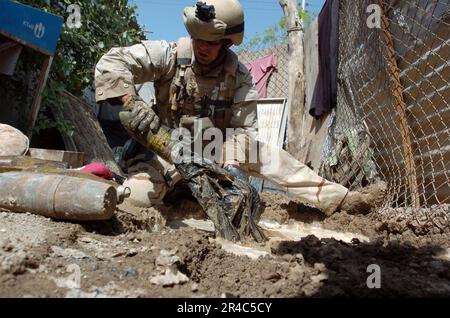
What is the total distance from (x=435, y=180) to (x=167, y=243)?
198cm

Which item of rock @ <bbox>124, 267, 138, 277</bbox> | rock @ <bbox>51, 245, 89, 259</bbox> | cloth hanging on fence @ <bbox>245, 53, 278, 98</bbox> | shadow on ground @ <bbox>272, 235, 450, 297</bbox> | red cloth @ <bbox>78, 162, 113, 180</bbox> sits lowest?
shadow on ground @ <bbox>272, 235, 450, 297</bbox>

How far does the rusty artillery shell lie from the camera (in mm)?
1850

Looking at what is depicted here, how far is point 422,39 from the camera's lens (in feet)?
9.46

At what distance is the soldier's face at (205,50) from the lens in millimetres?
2787

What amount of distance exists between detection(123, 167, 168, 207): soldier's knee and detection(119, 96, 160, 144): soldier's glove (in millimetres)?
477

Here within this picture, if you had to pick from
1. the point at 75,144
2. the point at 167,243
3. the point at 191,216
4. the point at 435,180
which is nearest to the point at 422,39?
the point at 435,180

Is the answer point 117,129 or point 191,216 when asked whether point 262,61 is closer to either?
point 117,129

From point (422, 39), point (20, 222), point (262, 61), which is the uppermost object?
point (262, 61)

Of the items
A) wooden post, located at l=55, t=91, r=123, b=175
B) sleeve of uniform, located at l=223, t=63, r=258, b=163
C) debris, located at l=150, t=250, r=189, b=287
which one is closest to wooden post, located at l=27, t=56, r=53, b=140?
wooden post, located at l=55, t=91, r=123, b=175

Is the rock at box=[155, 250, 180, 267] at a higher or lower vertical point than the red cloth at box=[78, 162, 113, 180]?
lower

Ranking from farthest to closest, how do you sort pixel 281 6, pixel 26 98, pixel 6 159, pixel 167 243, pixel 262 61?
pixel 262 61, pixel 281 6, pixel 26 98, pixel 6 159, pixel 167 243

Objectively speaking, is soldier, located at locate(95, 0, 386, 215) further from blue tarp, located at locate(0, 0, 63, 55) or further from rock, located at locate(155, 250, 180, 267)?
rock, located at locate(155, 250, 180, 267)

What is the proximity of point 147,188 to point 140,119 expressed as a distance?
2.11 ft

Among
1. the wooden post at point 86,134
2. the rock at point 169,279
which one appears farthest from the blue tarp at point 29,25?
the rock at point 169,279
